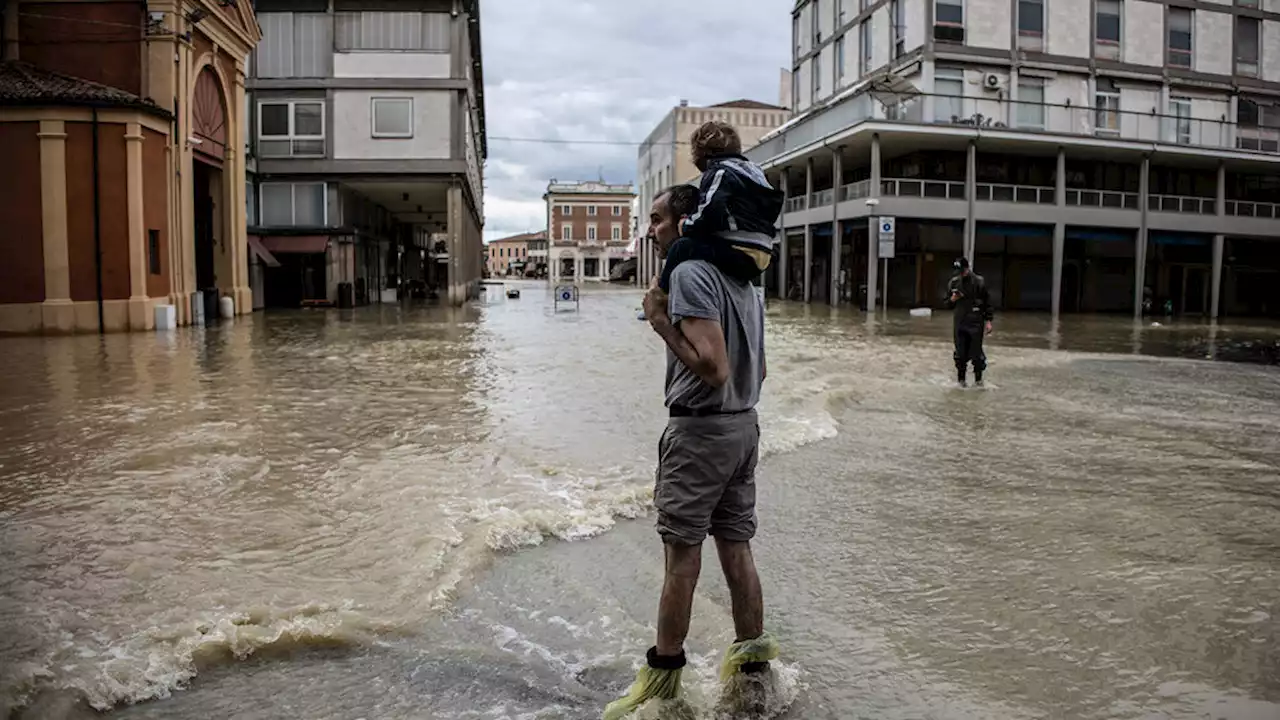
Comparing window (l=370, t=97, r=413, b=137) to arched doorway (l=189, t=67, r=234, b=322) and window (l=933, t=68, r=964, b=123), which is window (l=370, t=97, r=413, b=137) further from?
window (l=933, t=68, r=964, b=123)

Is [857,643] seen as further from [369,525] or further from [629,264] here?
[629,264]

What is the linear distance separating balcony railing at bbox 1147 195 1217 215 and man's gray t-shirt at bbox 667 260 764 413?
38.7 meters

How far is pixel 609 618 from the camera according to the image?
4.38m

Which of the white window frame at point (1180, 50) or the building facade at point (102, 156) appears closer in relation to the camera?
the building facade at point (102, 156)

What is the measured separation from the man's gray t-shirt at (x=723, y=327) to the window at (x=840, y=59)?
43.4 m

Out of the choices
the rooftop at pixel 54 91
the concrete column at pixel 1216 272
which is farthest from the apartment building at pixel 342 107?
the concrete column at pixel 1216 272

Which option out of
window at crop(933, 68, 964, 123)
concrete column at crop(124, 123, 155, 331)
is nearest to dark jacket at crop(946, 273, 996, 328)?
concrete column at crop(124, 123, 155, 331)

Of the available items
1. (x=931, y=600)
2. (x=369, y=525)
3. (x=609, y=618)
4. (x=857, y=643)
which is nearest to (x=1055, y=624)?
(x=931, y=600)

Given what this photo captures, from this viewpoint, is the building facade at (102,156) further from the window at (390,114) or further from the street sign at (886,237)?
the street sign at (886,237)

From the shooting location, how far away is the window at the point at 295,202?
34.2 meters

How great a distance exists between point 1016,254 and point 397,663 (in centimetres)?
3968

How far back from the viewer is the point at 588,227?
11006 cm

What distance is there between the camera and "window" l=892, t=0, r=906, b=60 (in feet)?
127

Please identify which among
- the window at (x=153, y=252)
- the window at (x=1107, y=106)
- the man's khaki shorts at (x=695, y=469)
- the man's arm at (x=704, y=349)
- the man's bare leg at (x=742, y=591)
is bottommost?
the man's bare leg at (x=742, y=591)
